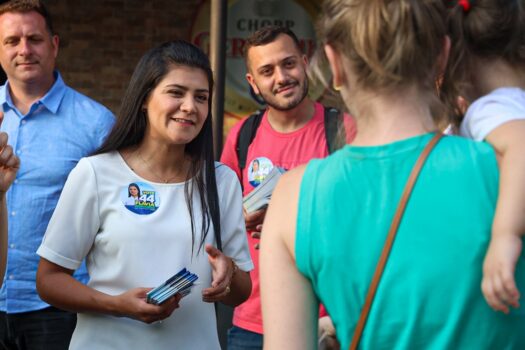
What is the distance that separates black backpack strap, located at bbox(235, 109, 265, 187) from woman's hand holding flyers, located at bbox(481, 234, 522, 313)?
2848 millimetres

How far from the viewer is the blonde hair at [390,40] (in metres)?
1.59

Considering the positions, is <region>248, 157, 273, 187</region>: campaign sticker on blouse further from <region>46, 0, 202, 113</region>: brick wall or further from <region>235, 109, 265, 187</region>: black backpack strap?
<region>46, 0, 202, 113</region>: brick wall

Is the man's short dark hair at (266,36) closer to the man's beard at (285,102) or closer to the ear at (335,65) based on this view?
the man's beard at (285,102)

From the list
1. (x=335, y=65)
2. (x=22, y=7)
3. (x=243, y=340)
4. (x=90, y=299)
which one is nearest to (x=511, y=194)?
(x=335, y=65)

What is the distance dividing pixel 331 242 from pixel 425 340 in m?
0.26

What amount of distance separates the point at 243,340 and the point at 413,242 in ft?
9.21

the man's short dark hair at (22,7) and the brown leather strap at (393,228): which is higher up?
the man's short dark hair at (22,7)

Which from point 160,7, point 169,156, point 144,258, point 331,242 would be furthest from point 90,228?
point 160,7

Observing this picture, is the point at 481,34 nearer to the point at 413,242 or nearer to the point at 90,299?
the point at 413,242

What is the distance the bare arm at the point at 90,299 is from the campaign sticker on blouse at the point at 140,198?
1.03 feet

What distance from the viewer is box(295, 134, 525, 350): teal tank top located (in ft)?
5.19

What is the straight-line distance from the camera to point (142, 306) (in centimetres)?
287

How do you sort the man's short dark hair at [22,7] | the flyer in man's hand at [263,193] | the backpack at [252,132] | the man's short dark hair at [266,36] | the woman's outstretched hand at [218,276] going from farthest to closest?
1. the man's short dark hair at [266,36]
2. the backpack at [252,132]
3. the man's short dark hair at [22,7]
4. the flyer in man's hand at [263,193]
5. the woman's outstretched hand at [218,276]

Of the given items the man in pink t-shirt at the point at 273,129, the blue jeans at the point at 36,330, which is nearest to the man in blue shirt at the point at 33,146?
the blue jeans at the point at 36,330
